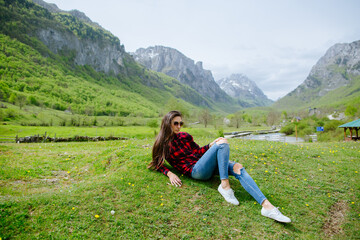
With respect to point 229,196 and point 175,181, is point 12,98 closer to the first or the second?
point 175,181

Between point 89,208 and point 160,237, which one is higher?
point 89,208

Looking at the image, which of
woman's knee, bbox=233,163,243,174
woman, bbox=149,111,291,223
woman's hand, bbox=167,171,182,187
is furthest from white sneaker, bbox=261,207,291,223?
woman's hand, bbox=167,171,182,187

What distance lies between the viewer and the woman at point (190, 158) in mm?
6272

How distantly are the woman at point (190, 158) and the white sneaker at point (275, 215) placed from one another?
2.24ft

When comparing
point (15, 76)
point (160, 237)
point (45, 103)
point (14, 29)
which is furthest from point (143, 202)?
point (14, 29)

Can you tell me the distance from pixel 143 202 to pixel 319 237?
5069mm

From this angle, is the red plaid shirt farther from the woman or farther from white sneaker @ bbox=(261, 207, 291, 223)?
white sneaker @ bbox=(261, 207, 291, 223)

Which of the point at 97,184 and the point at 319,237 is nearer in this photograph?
the point at 319,237

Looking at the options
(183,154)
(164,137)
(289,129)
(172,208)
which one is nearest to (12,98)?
(164,137)

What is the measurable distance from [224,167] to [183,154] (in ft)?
5.50

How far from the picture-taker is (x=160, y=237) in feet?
16.5

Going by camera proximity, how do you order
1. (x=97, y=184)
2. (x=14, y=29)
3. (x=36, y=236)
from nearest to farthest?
(x=36, y=236) → (x=97, y=184) → (x=14, y=29)

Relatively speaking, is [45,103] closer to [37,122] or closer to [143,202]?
[37,122]

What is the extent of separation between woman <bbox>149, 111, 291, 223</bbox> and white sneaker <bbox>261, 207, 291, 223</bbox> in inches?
26.9
